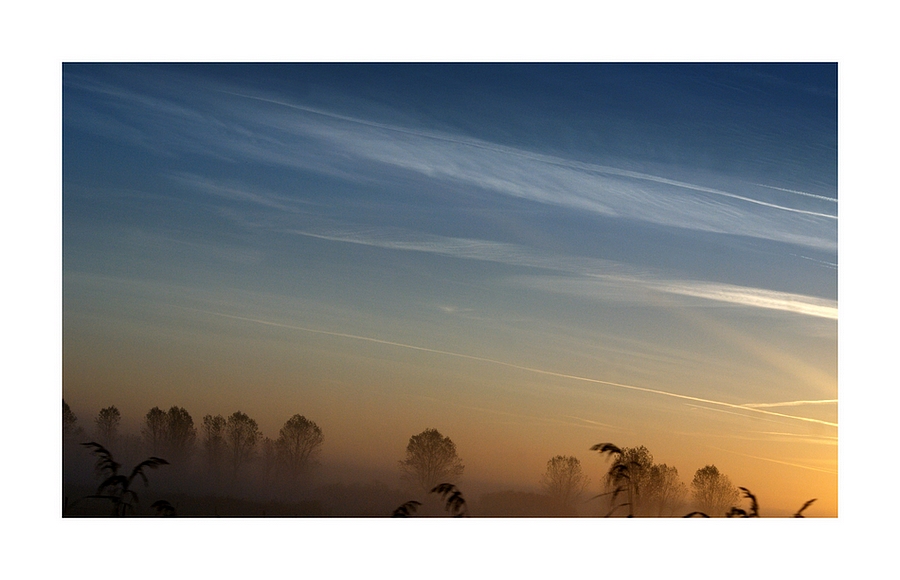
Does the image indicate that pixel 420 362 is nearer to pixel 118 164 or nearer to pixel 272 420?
pixel 272 420

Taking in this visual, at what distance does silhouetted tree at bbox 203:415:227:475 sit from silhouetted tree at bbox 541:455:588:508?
3239mm

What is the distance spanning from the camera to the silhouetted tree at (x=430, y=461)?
7984mm

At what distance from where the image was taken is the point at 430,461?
8047mm

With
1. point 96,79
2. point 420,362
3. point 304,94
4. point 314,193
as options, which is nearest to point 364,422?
point 420,362

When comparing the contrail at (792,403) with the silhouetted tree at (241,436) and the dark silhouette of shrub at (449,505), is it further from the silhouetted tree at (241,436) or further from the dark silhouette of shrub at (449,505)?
the silhouetted tree at (241,436)

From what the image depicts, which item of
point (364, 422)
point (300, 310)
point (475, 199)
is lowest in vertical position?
point (364, 422)

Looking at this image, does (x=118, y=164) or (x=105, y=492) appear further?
(x=118, y=164)

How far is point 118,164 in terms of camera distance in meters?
8.18

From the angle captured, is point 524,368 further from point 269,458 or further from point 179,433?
point 179,433

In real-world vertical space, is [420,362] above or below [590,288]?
below

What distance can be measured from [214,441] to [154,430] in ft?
1.99

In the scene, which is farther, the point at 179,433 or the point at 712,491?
the point at 179,433

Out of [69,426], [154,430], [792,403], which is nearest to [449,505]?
[154,430]

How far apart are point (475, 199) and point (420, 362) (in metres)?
1.78
